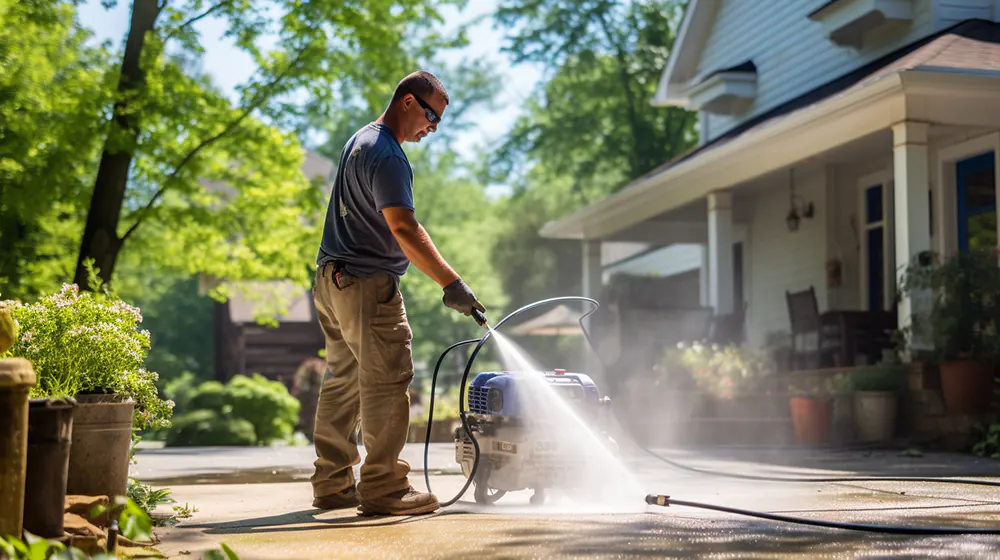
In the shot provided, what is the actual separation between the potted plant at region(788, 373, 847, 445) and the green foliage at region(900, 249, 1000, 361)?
1.05 m

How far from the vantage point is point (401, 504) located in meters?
4.86

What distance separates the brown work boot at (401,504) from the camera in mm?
4852

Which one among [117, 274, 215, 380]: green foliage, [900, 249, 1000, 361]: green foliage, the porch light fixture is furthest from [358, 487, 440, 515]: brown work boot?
[117, 274, 215, 380]: green foliage

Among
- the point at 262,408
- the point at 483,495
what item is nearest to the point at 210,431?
the point at 262,408

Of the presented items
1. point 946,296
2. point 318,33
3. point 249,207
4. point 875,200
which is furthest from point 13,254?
point 946,296

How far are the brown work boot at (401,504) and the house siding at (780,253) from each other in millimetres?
11450

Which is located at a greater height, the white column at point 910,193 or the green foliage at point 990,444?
the white column at point 910,193

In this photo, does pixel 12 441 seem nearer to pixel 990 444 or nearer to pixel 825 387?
pixel 990 444

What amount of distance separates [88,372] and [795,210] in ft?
42.4

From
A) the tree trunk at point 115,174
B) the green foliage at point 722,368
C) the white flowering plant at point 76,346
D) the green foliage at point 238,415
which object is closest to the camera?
the white flowering plant at point 76,346

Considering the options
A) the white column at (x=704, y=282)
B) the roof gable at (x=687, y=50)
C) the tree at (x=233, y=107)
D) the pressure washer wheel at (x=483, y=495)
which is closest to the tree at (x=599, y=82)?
the roof gable at (x=687, y=50)

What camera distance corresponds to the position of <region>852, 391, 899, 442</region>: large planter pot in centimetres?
1043

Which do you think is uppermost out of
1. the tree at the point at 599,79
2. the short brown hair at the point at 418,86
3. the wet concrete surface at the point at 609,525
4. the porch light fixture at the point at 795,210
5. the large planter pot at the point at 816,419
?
the tree at the point at 599,79

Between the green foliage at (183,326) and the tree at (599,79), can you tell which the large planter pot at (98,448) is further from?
the green foliage at (183,326)
